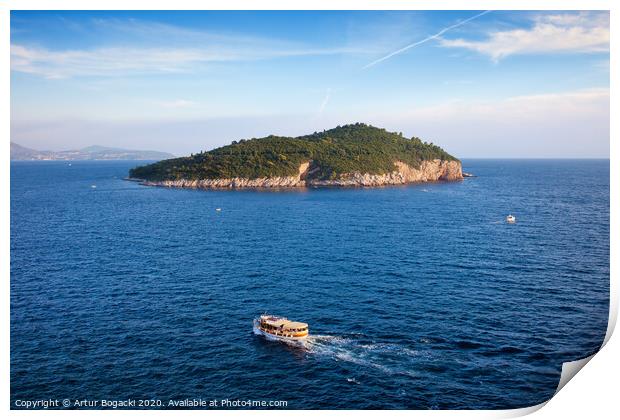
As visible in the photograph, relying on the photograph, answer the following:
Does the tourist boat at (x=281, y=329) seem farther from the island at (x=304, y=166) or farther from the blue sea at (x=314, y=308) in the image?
the island at (x=304, y=166)

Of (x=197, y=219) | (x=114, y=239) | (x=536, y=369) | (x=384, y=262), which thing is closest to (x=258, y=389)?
(x=536, y=369)

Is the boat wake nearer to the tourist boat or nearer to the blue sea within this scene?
the blue sea

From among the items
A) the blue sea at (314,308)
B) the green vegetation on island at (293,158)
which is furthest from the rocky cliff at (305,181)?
the blue sea at (314,308)

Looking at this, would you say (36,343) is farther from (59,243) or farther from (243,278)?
(59,243)

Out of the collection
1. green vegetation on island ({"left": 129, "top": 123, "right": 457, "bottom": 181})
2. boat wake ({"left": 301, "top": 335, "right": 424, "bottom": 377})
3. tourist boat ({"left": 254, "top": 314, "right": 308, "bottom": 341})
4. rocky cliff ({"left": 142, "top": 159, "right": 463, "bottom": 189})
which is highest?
green vegetation on island ({"left": 129, "top": 123, "right": 457, "bottom": 181})

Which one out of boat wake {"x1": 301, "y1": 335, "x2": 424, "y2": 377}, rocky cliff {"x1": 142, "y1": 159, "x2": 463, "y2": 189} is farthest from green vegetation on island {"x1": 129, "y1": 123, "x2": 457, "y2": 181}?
boat wake {"x1": 301, "y1": 335, "x2": 424, "y2": 377}

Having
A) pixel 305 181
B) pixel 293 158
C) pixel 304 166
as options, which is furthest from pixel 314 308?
pixel 293 158
